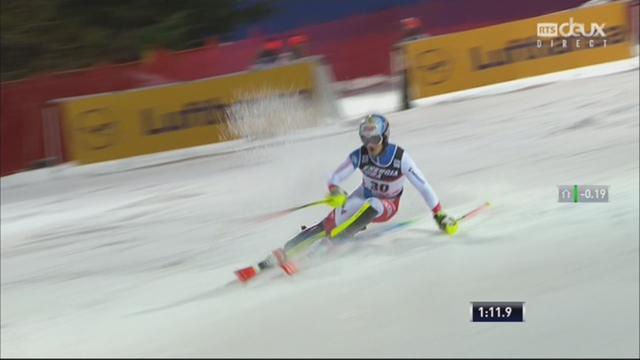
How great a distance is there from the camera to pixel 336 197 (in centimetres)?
394

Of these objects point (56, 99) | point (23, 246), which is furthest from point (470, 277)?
point (56, 99)

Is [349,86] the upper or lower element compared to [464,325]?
upper

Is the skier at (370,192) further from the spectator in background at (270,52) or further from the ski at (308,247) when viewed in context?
the spectator in background at (270,52)

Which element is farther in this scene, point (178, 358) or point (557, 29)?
point (557, 29)

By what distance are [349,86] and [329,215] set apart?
216cm

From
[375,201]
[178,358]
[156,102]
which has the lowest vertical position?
[178,358]

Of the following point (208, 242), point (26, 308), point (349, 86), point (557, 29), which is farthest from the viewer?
point (349, 86)

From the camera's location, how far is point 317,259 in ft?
13.0

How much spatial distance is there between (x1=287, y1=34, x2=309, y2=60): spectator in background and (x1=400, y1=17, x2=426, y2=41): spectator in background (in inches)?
36.8

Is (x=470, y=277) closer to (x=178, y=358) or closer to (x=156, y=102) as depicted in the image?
(x=178, y=358)

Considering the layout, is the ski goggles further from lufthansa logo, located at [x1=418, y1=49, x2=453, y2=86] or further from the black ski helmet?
lufthansa logo, located at [x1=418, y1=49, x2=453, y2=86]

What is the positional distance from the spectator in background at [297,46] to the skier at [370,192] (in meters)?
2.17

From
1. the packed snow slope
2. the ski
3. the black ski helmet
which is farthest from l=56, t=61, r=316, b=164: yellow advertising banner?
the ski

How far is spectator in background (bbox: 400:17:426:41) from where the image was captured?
6367 millimetres
